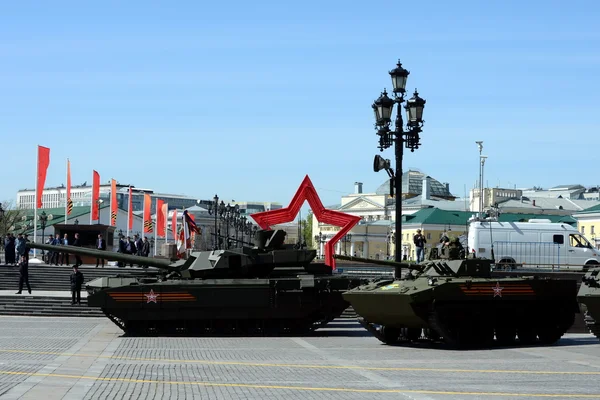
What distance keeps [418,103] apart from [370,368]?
370 inches

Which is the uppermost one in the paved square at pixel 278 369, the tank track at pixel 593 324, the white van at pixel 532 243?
the white van at pixel 532 243

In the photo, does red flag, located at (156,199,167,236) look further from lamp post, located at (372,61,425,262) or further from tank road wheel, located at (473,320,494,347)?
tank road wheel, located at (473,320,494,347)

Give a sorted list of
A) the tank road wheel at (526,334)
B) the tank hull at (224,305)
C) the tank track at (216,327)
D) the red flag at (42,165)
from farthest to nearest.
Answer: the red flag at (42,165), the tank track at (216,327), the tank hull at (224,305), the tank road wheel at (526,334)

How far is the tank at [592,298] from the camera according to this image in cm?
2002

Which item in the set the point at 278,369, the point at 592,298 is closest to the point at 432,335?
the point at 592,298

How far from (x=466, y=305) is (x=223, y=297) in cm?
628

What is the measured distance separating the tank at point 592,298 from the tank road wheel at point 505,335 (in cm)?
168

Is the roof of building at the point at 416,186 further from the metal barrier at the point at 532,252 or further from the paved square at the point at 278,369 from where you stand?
the paved square at the point at 278,369

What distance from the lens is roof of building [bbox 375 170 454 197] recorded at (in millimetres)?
166175

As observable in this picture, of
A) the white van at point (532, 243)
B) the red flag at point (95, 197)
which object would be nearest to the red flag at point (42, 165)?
the red flag at point (95, 197)

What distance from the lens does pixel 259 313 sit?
2489cm

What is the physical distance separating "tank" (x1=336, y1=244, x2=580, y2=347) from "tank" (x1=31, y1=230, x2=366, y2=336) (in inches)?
105

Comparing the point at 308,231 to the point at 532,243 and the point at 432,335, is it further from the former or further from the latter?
the point at 432,335

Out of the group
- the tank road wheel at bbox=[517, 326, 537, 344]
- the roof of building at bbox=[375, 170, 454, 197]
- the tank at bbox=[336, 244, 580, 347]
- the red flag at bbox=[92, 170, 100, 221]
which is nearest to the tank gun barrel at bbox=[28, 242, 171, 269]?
the tank at bbox=[336, 244, 580, 347]
